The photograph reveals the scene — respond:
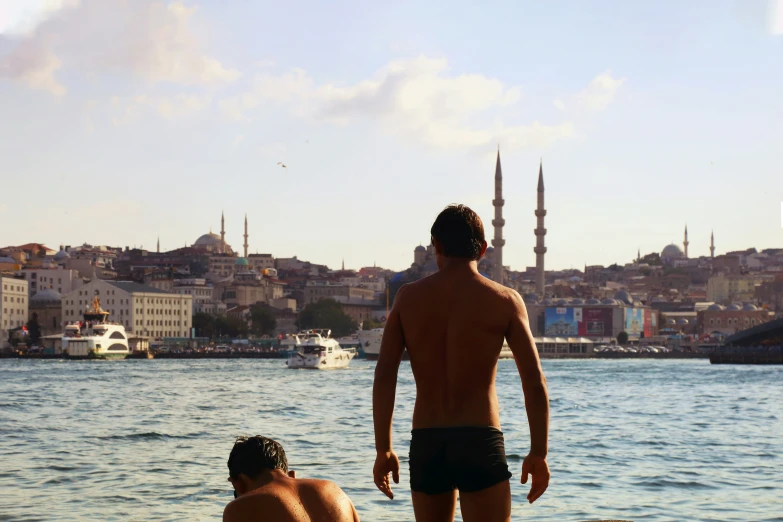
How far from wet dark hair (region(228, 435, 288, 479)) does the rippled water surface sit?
579 cm

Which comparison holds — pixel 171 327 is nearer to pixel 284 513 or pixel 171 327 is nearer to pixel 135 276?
pixel 135 276

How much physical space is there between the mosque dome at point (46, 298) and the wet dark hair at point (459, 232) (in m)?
102

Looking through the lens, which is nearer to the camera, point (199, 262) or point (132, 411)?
point (132, 411)

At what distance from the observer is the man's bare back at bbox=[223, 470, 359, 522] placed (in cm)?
354

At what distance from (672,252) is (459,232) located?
176m

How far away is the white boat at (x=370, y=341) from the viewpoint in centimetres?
9362

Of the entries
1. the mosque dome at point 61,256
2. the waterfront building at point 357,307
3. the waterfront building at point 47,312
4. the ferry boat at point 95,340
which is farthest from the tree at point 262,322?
the mosque dome at point 61,256

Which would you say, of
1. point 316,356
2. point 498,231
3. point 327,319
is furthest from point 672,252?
point 316,356

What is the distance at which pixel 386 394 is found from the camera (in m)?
3.62

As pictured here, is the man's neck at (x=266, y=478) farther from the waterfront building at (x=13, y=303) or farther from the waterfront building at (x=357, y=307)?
the waterfront building at (x=357, y=307)

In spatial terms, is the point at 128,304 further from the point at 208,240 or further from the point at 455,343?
the point at 455,343

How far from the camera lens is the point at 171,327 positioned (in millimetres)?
103750

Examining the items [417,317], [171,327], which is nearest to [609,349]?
[171,327]

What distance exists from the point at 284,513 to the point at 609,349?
104 metres
